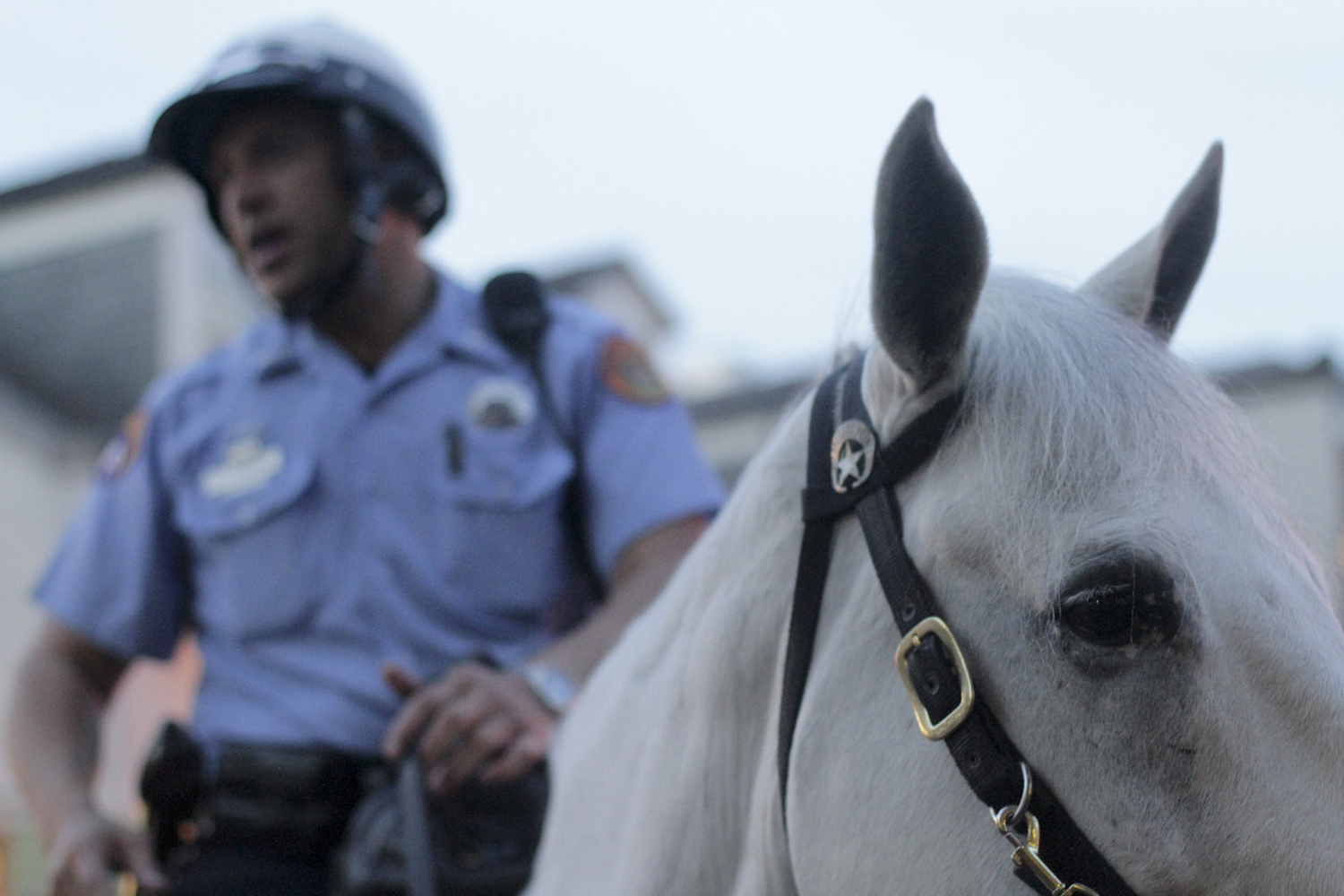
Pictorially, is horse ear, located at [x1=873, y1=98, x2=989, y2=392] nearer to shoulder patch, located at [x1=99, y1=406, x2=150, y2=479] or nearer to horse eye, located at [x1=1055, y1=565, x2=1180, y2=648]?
horse eye, located at [x1=1055, y1=565, x2=1180, y2=648]

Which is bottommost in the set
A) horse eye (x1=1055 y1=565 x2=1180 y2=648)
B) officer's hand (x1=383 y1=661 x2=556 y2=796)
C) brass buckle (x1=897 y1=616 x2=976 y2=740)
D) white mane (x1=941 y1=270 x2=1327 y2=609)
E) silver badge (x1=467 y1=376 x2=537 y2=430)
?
officer's hand (x1=383 y1=661 x2=556 y2=796)

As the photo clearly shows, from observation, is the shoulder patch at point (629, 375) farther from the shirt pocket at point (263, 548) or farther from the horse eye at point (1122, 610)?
the horse eye at point (1122, 610)

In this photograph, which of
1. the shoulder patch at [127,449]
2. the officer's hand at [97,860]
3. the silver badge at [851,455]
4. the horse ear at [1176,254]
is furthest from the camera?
the shoulder patch at [127,449]

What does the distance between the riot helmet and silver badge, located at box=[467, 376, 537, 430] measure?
1.36 ft

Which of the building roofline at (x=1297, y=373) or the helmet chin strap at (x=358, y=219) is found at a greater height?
the helmet chin strap at (x=358, y=219)

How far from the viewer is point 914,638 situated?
3.81 feet

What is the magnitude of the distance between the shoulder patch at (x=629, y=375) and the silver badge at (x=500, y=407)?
16 cm

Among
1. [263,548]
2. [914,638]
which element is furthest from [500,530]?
[914,638]

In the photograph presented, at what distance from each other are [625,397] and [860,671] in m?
1.26

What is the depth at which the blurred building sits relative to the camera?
10281 mm

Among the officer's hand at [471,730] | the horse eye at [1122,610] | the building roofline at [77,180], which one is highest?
the horse eye at [1122,610]

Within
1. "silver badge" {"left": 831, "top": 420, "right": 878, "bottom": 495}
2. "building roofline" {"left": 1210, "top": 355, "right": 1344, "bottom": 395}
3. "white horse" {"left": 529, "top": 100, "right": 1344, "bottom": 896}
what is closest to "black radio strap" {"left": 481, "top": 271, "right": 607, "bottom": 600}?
"white horse" {"left": 529, "top": 100, "right": 1344, "bottom": 896}

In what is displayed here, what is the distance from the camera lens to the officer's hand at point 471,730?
6.46 ft

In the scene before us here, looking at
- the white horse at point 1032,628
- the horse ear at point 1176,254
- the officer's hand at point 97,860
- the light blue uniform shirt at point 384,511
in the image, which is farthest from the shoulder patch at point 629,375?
the officer's hand at point 97,860
